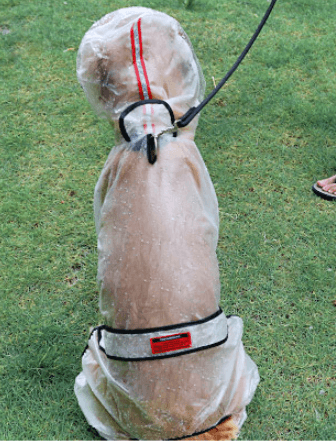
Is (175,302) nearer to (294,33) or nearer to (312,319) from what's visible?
(312,319)

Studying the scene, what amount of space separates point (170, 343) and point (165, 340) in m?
0.02

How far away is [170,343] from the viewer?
1834 mm

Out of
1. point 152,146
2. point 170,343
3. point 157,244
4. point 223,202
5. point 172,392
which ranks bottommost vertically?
point 223,202

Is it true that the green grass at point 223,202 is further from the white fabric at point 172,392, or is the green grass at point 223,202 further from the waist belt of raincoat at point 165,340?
the waist belt of raincoat at point 165,340

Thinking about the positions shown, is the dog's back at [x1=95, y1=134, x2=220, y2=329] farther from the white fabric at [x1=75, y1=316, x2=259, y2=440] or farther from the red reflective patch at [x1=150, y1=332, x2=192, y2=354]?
the white fabric at [x1=75, y1=316, x2=259, y2=440]

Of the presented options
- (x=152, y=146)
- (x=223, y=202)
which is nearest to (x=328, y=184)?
(x=223, y=202)

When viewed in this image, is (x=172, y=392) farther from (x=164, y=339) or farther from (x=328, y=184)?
(x=328, y=184)

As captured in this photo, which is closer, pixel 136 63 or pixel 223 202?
pixel 136 63

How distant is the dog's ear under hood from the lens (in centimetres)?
187

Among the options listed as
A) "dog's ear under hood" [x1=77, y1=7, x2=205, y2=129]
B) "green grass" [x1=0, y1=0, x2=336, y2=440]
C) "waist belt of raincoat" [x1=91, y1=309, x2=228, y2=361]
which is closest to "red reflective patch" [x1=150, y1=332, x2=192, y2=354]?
"waist belt of raincoat" [x1=91, y1=309, x2=228, y2=361]

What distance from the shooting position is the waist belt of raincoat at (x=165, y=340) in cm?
182

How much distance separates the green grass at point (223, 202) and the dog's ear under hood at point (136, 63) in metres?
1.52

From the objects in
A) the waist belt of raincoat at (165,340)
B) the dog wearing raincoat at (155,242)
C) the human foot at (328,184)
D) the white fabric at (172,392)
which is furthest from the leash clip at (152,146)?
the human foot at (328,184)

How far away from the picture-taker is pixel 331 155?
13.7ft
